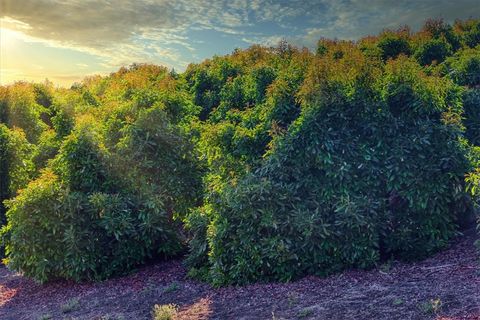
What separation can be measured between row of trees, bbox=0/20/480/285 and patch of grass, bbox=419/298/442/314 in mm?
1673

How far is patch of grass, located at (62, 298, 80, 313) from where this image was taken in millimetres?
8539

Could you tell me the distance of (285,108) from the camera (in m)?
8.84

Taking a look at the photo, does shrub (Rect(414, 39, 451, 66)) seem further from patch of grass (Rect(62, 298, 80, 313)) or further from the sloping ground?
patch of grass (Rect(62, 298, 80, 313))

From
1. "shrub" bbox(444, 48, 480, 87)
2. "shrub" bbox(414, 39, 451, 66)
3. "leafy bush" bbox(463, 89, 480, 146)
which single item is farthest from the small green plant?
"shrub" bbox(414, 39, 451, 66)

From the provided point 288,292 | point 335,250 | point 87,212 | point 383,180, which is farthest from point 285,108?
point 87,212

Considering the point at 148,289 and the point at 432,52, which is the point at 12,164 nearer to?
the point at 148,289

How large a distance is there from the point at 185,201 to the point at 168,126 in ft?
5.67

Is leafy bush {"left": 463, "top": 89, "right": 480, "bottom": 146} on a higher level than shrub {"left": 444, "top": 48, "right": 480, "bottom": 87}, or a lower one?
lower

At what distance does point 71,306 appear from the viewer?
8.61 meters

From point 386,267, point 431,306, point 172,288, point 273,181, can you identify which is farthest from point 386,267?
point 172,288

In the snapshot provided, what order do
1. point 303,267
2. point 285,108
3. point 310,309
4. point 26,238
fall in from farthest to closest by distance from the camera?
point 26,238 → point 285,108 → point 303,267 → point 310,309

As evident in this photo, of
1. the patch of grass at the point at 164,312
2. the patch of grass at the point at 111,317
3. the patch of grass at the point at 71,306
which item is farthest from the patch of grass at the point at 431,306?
the patch of grass at the point at 71,306

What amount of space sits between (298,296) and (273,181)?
1899mm

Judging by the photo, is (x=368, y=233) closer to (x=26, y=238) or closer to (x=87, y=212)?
(x=87, y=212)
